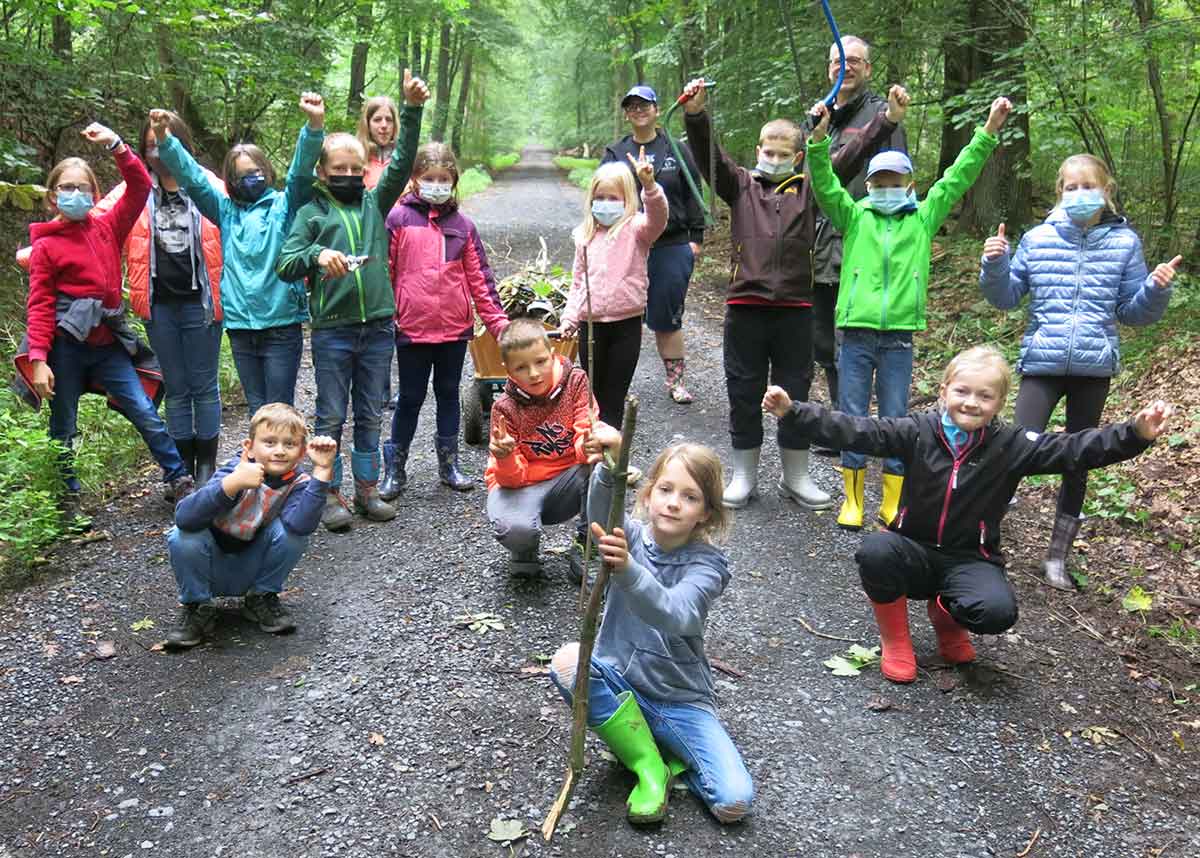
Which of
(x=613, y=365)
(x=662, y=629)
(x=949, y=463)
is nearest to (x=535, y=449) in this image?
(x=613, y=365)

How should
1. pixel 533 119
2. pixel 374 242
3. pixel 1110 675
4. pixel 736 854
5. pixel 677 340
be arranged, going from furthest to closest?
pixel 533 119 → pixel 677 340 → pixel 374 242 → pixel 1110 675 → pixel 736 854

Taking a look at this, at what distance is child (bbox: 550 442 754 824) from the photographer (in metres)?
2.75

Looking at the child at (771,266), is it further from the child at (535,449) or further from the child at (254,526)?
the child at (254,526)

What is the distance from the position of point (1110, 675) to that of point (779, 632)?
1.43 m

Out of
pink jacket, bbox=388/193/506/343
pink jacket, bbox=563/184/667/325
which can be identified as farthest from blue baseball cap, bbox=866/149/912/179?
pink jacket, bbox=388/193/506/343

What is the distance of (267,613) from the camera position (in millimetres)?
3945

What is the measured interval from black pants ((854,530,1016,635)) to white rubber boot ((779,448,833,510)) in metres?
1.71

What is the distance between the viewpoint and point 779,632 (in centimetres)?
404

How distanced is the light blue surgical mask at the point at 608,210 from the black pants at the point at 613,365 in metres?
0.60

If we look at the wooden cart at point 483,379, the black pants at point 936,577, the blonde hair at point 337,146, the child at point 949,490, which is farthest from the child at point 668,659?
the wooden cart at point 483,379

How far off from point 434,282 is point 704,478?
2840mm

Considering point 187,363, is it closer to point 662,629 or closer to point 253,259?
point 253,259

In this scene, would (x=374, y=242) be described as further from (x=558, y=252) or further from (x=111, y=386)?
(x=558, y=252)

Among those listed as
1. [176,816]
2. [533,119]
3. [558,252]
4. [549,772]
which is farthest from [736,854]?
[533,119]
